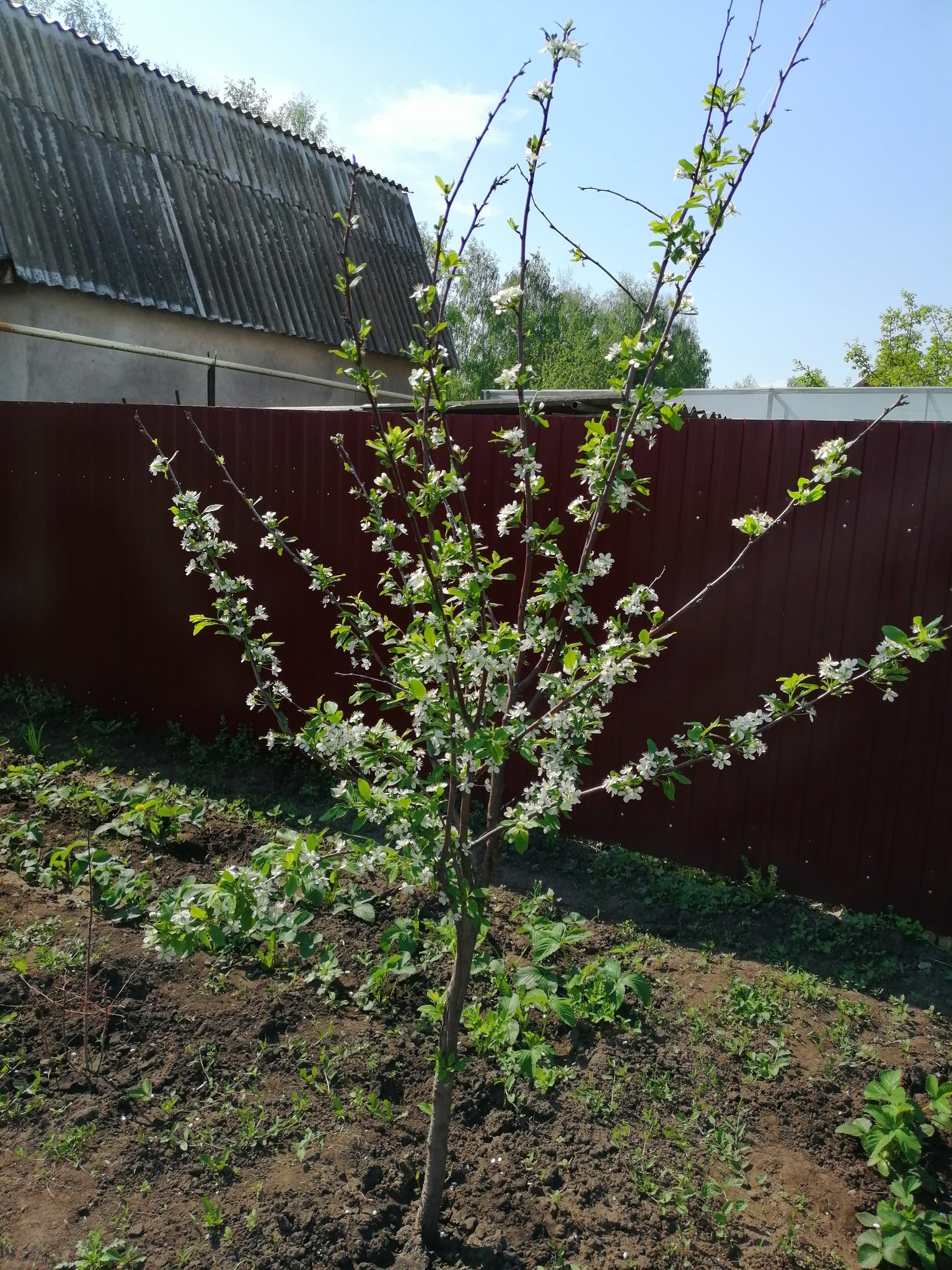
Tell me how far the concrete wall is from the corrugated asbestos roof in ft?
0.71

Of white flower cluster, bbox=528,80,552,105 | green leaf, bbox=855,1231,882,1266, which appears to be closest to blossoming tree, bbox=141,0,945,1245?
white flower cluster, bbox=528,80,552,105

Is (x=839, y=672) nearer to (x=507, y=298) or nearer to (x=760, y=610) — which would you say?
(x=507, y=298)

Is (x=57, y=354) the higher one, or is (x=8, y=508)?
(x=57, y=354)

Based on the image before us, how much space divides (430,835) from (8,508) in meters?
5.53

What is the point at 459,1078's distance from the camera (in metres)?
2.84

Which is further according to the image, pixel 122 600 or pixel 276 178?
pixel 276 178

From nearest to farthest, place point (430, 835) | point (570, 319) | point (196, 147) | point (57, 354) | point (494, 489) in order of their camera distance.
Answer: point (430, 835) < point (494, 489) < point (57, 354) < point (196, 147) < point (570, 319)

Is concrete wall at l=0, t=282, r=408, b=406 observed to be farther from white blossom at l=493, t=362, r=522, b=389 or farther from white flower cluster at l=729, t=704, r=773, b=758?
white flower cluster at l=729, t=704, r=773, b=758

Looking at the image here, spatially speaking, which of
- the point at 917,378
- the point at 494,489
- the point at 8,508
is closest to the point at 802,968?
the point at 494,489

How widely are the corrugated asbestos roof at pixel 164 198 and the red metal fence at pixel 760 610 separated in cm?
476

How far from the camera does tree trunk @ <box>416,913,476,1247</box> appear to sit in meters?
2.30

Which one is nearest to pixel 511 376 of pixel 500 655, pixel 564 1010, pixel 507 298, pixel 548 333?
pixel 507 298

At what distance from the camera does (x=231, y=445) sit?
5.56 m

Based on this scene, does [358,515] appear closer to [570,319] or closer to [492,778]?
[492,778]
